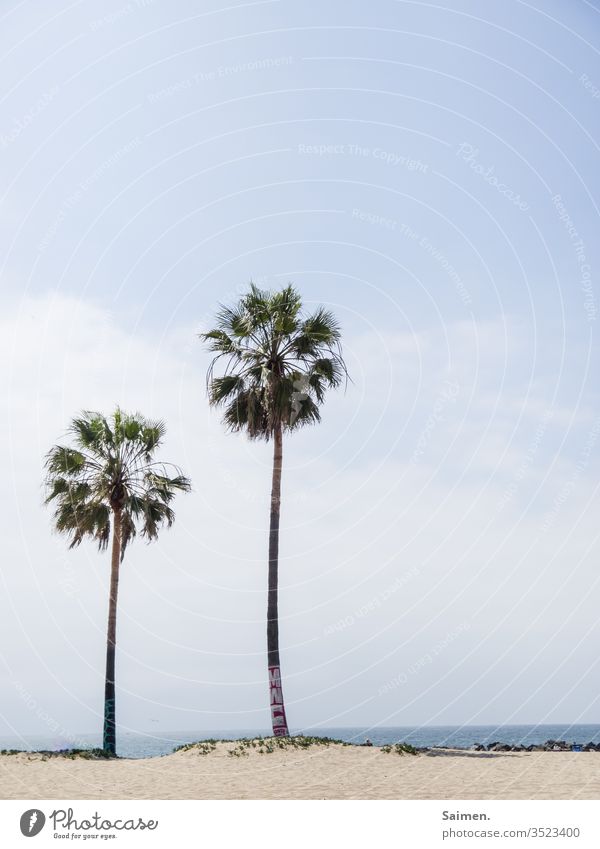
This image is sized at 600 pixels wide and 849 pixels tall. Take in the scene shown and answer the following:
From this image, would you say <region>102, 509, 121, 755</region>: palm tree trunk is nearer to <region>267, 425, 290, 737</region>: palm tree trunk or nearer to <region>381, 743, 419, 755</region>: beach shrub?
<region>267, 425, 290, 737</region>: palm tree trunk

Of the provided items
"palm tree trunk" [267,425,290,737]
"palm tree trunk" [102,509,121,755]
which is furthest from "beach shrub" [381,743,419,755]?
"palm tree trunk" [102,509,121,755]

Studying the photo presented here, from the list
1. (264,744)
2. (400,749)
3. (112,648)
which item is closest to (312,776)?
(264,744)

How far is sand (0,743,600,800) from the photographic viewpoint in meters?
14.2

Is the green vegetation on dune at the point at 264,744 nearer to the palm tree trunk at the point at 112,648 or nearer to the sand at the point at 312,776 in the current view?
the sand at the point at 312,776

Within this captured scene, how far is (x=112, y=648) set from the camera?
25.6 meters

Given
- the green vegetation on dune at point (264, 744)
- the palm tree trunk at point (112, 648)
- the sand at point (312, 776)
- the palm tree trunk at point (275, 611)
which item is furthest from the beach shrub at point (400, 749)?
the palm tree trunk at point (112, 648)

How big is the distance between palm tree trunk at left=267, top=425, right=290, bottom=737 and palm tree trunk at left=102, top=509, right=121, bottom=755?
16.9ft

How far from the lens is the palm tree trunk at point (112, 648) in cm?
2442

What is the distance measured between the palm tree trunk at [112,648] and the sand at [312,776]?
10.1 ft

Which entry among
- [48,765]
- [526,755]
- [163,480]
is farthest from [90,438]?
[526,755]

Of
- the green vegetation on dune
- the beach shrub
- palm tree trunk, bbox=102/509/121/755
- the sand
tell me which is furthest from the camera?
palm tree trunk, bbox=102/509/121/755

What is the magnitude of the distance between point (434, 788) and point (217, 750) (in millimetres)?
7410

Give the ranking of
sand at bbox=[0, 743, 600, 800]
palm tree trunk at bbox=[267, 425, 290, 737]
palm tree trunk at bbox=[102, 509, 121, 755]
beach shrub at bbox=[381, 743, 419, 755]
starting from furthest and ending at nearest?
palm tree trunk at bbox=[102, 509, 121, 755], palm tree trunk at bbox=[267, 425, 290, 737], beach shrub at bbox=[381, 743, 419, 755], sand at bbox=[0, 743, 600, 800]
